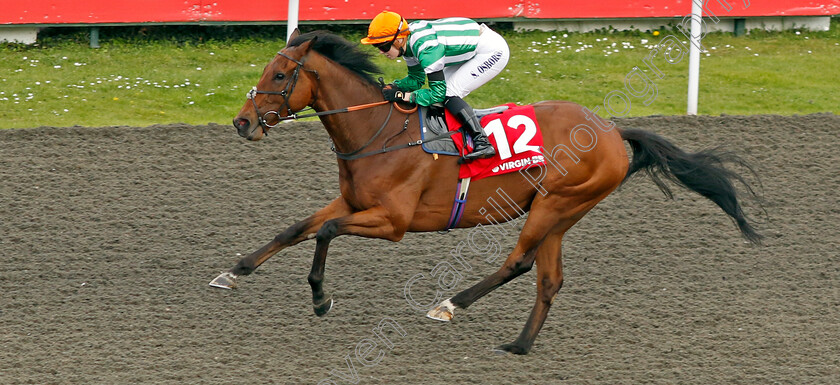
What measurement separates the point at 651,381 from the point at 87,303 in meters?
3.21

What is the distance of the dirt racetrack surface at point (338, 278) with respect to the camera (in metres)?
5.10

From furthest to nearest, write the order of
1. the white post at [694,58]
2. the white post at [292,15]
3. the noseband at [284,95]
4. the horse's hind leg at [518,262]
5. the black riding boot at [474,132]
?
the white post at [694,58]
the white post at [292,15]
the horse's hind leg at [518,262]
the black riding boot at [474,132]
the noseband at [284,95]

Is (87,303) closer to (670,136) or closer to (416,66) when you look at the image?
(416,66)

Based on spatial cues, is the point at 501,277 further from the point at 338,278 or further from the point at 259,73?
the point at 259,73

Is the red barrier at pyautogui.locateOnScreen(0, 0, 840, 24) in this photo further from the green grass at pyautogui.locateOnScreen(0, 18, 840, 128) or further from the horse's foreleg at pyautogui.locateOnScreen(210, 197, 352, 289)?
the horse's foreleg at pyautogui.locateOnScreen(210, 197, 352, 289)

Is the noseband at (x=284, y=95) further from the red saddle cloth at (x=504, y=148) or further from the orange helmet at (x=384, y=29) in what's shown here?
the red saddle cloth at (x=504, y=148)

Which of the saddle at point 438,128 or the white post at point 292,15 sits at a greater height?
the white post at point 292,15

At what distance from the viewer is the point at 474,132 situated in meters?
5.29

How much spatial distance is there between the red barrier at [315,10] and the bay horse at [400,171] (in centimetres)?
490

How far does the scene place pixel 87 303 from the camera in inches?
228

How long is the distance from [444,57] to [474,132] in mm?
426

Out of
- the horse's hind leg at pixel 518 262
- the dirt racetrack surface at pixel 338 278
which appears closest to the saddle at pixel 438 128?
the horse's hind leg at pixel 518 262

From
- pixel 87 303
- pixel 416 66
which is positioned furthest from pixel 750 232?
pixel 87 303

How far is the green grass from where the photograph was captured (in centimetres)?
928
